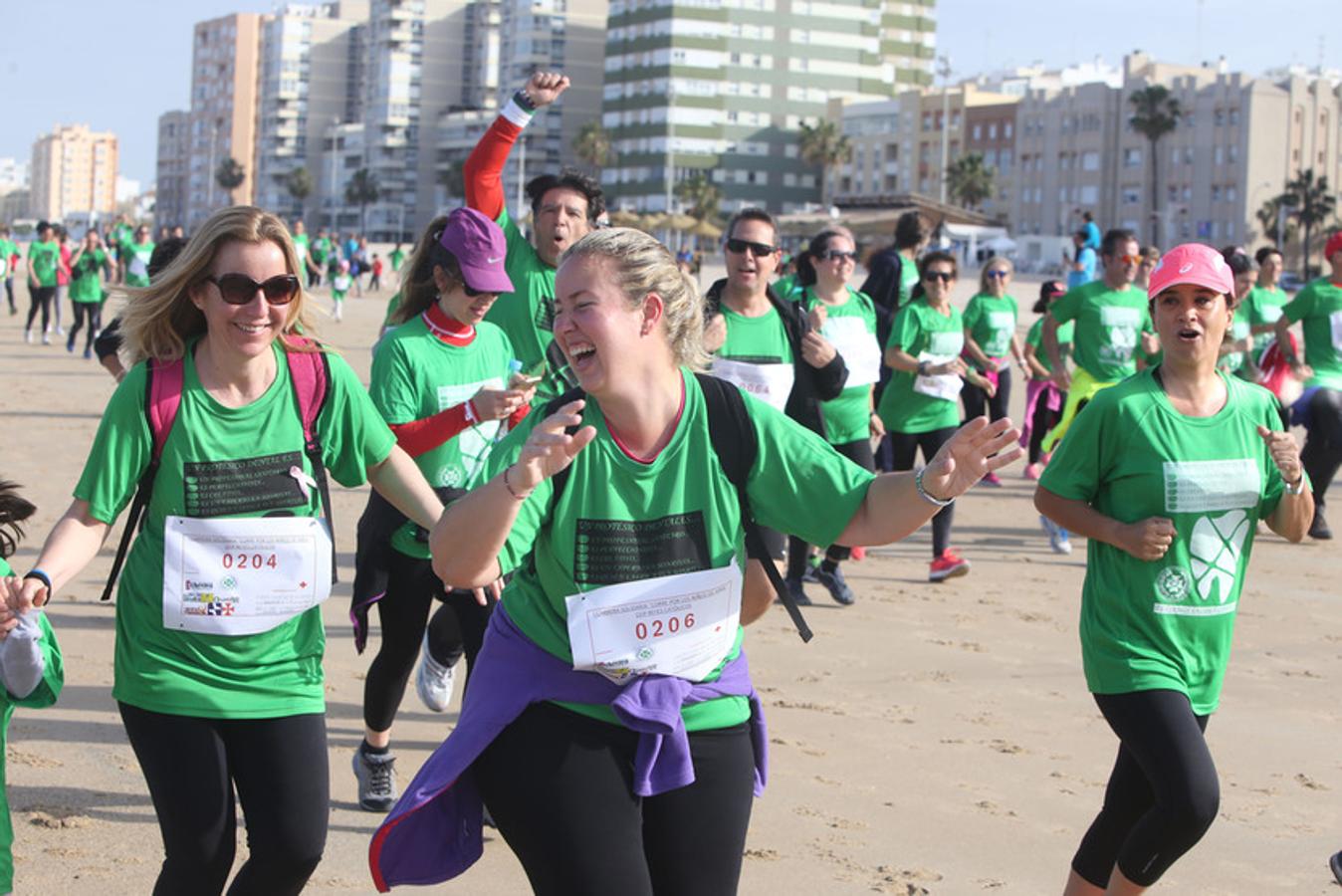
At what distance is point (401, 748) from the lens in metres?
6.59

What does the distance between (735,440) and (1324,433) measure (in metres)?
9.55

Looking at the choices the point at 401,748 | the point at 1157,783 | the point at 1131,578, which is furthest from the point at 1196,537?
the point at 401,748

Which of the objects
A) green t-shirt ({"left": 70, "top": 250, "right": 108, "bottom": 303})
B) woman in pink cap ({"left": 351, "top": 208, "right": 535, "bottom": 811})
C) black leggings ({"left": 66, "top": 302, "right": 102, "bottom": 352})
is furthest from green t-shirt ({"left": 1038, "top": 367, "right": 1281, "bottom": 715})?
green t-shirt ({"left": 70, "top": 250, "right": 108, "bottom": 303})

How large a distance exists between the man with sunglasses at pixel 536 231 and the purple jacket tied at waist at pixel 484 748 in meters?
3.15

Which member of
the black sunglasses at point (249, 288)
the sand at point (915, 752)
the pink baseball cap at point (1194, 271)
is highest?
the pink baseball cap at point (1194, 271)

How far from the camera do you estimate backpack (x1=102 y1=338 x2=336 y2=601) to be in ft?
12.5

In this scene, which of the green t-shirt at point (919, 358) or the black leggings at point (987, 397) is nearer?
the green t-shirt at point (919, 358)

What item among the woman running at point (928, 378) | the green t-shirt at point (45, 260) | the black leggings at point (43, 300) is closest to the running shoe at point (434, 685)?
the woman running at point (928, 378)

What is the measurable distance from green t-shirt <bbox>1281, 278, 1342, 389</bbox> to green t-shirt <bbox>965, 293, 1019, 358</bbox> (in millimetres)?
2245

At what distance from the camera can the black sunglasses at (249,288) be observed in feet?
12.8

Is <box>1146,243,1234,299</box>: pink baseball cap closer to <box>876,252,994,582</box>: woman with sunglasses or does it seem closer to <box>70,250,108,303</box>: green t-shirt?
<box>876,252,994,582</box>: woman with sunglasses

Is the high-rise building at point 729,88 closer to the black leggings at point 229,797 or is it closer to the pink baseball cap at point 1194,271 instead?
the pink baseball cap at point 1194,271

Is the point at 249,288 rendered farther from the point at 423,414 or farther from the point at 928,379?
the point at 928,379

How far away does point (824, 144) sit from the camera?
144 meters
